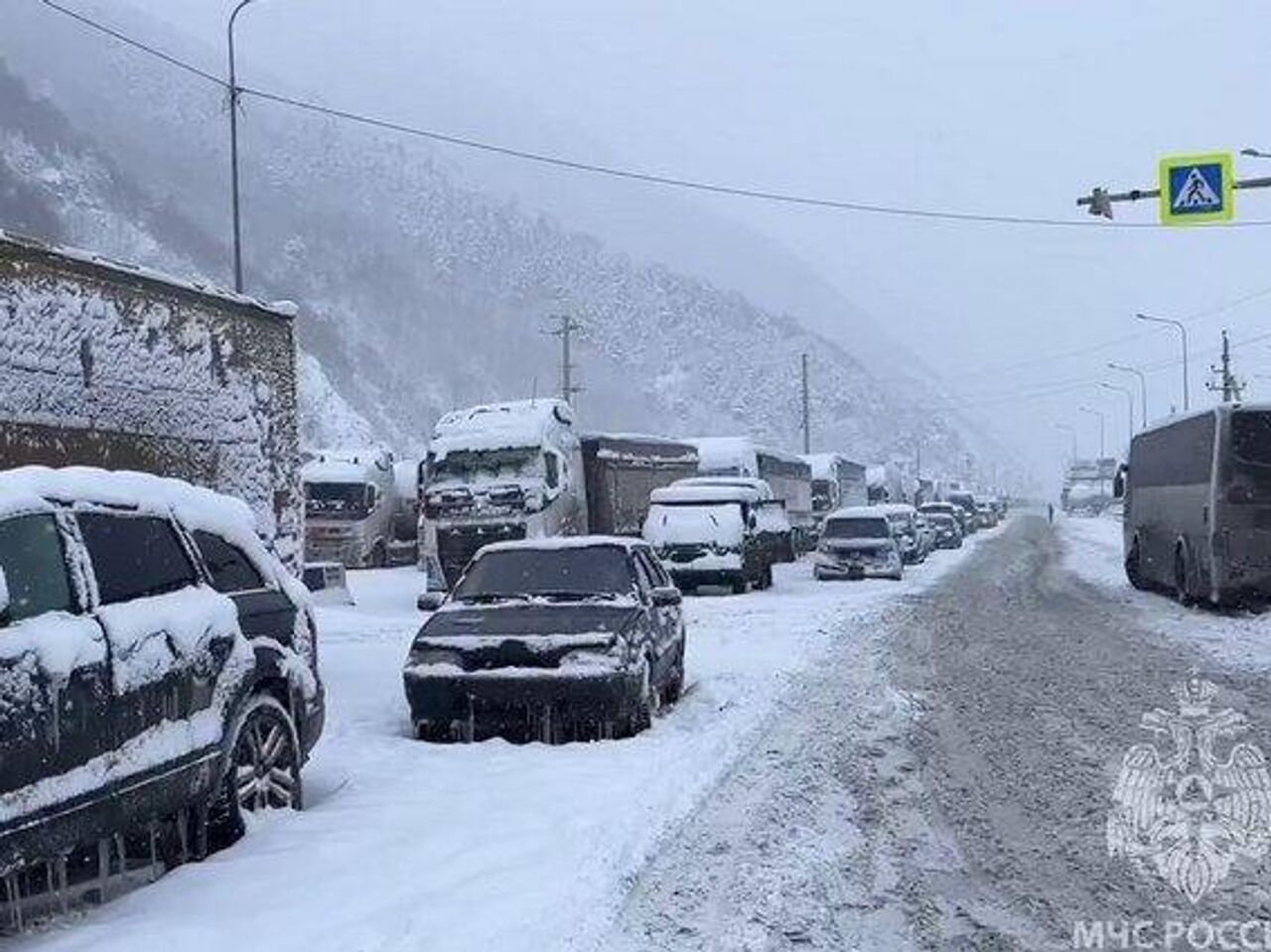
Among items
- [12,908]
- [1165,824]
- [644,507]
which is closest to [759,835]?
[1165,824]

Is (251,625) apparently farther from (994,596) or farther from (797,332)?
(797,332)

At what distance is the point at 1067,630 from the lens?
17781mm

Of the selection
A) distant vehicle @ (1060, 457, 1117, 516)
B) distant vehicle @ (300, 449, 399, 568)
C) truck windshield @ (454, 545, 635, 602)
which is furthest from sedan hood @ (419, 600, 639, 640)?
distant vehicle @ (1060, 457, 1117, 516)

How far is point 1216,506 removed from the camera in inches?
755

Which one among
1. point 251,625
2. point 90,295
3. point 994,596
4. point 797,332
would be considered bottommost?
point 994,596

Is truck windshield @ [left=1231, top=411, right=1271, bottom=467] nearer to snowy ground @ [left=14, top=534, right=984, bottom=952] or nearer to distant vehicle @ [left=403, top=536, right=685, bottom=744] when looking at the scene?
snowy ground @ [left=14, top=534, right=984, bottom=952]

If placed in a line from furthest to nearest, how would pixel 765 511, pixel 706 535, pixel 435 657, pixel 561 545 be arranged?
pixel 765 511 → pixel 706 535 → pixel 561 545 → pixel 435 657

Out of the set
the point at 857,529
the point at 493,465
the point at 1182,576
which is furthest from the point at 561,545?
the point at 857,529

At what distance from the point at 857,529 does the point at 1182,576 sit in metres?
11.4

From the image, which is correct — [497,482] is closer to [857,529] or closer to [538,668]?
[857,529]

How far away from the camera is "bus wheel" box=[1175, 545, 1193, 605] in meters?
21.2

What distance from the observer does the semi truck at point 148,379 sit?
8.67 meters

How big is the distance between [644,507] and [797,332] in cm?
16394

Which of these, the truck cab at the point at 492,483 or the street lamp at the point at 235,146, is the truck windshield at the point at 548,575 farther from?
the street lamp at the point at 235,146
